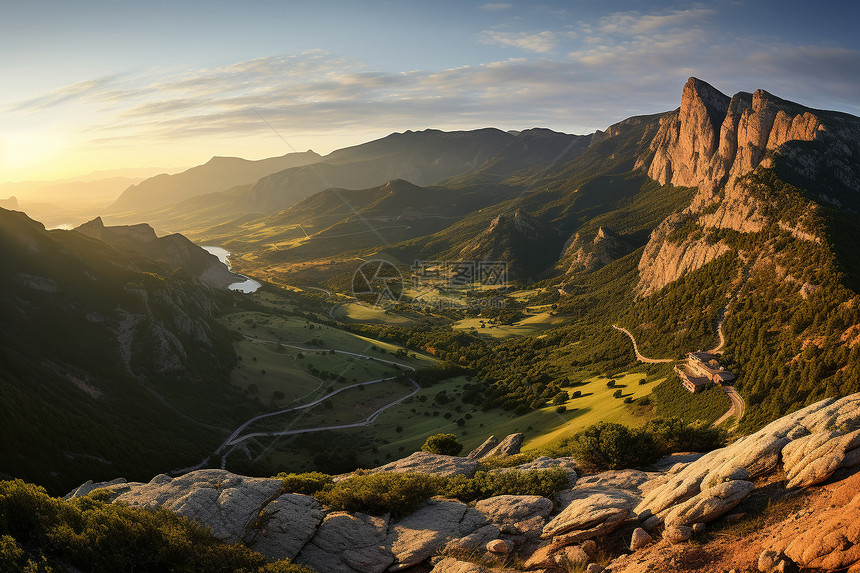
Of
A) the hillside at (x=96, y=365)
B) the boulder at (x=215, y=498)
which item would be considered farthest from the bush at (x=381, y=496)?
the hillside at (x=96, y=365)

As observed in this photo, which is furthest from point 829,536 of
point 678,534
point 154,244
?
point 154,244

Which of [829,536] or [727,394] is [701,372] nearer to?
[727,394]

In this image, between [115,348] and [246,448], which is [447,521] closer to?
[246,448]

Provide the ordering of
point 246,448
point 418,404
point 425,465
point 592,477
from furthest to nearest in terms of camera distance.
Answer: point 418,404, point 246,448, point 425,465, point 592,477

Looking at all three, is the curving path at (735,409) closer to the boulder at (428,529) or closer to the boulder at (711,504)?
the boulder at (711,504)

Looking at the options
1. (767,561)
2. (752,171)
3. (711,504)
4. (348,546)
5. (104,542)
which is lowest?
(348,546)

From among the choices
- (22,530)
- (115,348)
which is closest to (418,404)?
(115,348)

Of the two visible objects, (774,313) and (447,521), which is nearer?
(447,521)
